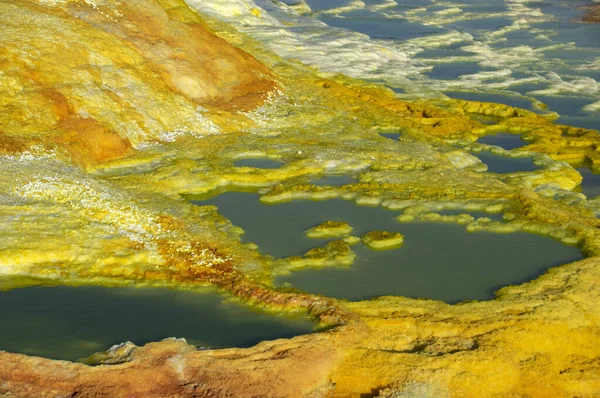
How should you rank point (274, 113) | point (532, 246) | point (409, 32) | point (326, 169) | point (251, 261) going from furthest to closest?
point (409, 32) < point (274, 113) < point (326, 169) < point (532, 246) < point (251, 261)

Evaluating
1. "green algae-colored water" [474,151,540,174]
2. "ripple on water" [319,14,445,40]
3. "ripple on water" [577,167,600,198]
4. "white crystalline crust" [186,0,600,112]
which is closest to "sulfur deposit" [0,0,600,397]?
"green algae-colored water" [474,151,540,174]

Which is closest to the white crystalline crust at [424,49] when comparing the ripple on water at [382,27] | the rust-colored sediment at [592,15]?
the ripple on water at [382,27]

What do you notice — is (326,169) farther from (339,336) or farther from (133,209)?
(339,336)

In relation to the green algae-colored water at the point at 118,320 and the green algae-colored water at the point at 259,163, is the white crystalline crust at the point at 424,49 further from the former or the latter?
the green algae-colored water at the point at 118,320

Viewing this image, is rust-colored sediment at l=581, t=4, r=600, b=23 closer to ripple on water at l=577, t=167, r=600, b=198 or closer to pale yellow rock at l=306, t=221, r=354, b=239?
ripple on water at l=577, t=167, r=600, b=198

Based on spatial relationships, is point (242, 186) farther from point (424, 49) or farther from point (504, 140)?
point (424, 49)

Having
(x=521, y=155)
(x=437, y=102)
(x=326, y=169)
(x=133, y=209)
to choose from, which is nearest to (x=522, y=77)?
(x=437, y=102)
